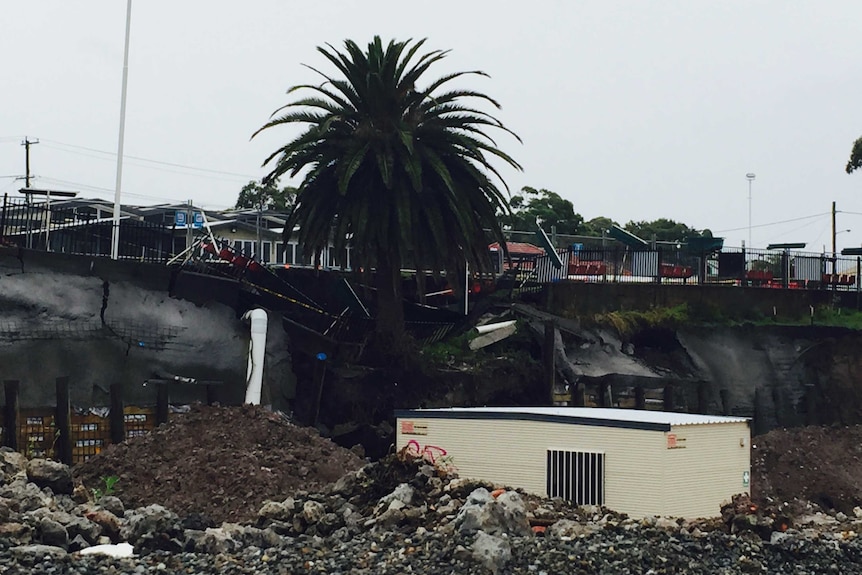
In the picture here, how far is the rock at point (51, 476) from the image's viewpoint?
893 inches

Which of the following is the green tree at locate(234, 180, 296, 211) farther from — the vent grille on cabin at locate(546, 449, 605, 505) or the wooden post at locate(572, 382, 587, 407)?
the vent grille on cabin at locate(546, 449, 605, 505)

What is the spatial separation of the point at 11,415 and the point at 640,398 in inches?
865

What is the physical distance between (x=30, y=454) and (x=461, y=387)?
50.6 feet

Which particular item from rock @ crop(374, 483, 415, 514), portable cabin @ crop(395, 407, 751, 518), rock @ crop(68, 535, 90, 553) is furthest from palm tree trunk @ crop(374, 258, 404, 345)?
rock @ crop(68, 535, 90, 553)

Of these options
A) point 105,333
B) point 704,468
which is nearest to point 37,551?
point 704,468

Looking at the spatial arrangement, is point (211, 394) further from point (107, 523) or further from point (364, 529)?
point (364, 529)

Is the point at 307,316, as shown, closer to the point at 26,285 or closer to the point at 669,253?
the point at 26,285

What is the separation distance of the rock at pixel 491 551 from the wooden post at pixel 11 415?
1572cm

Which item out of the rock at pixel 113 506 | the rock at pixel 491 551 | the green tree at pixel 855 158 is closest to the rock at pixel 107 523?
the rock at pixel 113 506

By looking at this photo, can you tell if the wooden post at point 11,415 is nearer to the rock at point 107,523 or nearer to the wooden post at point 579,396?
the rock at point 107,523

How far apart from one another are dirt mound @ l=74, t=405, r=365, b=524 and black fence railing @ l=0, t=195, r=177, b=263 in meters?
8.19

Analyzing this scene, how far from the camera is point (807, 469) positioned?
38.9 meters

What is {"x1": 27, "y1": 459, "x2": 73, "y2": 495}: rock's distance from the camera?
74.4 feet

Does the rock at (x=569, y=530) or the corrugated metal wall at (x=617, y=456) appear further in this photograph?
the corrugated metal wall at (x=617, y=456)
